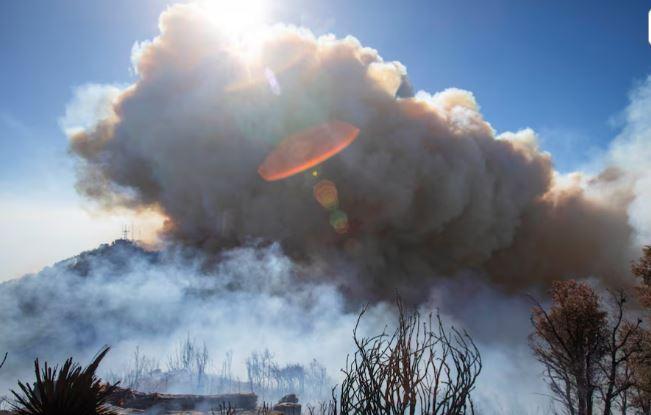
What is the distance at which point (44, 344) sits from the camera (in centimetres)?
2211

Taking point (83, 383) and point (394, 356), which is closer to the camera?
point (394, 356)

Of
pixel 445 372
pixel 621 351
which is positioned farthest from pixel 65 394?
pixel 621 351

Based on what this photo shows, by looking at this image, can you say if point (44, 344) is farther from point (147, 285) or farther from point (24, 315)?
point (147, 285)

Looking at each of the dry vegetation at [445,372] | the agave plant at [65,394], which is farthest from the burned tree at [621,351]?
the agave plant at [65,394]

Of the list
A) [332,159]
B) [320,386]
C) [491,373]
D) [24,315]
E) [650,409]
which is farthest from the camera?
[332,159]

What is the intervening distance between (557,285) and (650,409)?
5.61 metres

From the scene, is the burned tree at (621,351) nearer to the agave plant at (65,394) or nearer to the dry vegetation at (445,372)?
the dry vegetation at (445,372)

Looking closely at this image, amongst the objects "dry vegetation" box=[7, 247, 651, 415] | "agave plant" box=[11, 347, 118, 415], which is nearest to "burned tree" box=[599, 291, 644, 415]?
"dry vegetation" box=[7, 247, 651, 415]

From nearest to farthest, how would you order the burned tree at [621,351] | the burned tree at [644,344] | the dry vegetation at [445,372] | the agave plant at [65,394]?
the dry vegetation at [445,372], the agave plant at [65,394], the burned tree at [621,351], the burned tree at [644,344]

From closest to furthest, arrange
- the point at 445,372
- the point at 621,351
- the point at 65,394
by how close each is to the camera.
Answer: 1. the point at 445,372
2. the point at 65,394
3. the point at 621,351

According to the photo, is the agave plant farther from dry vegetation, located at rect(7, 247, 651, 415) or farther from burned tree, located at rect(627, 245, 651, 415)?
burned tree, located at rect(627, 245, 651, 415)

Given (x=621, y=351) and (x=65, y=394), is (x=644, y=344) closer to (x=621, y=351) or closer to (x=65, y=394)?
(x=621, y=351)

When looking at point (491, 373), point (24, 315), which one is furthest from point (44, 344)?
point (491, 373)

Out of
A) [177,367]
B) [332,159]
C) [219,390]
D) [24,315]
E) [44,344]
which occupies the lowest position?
[219,390]
